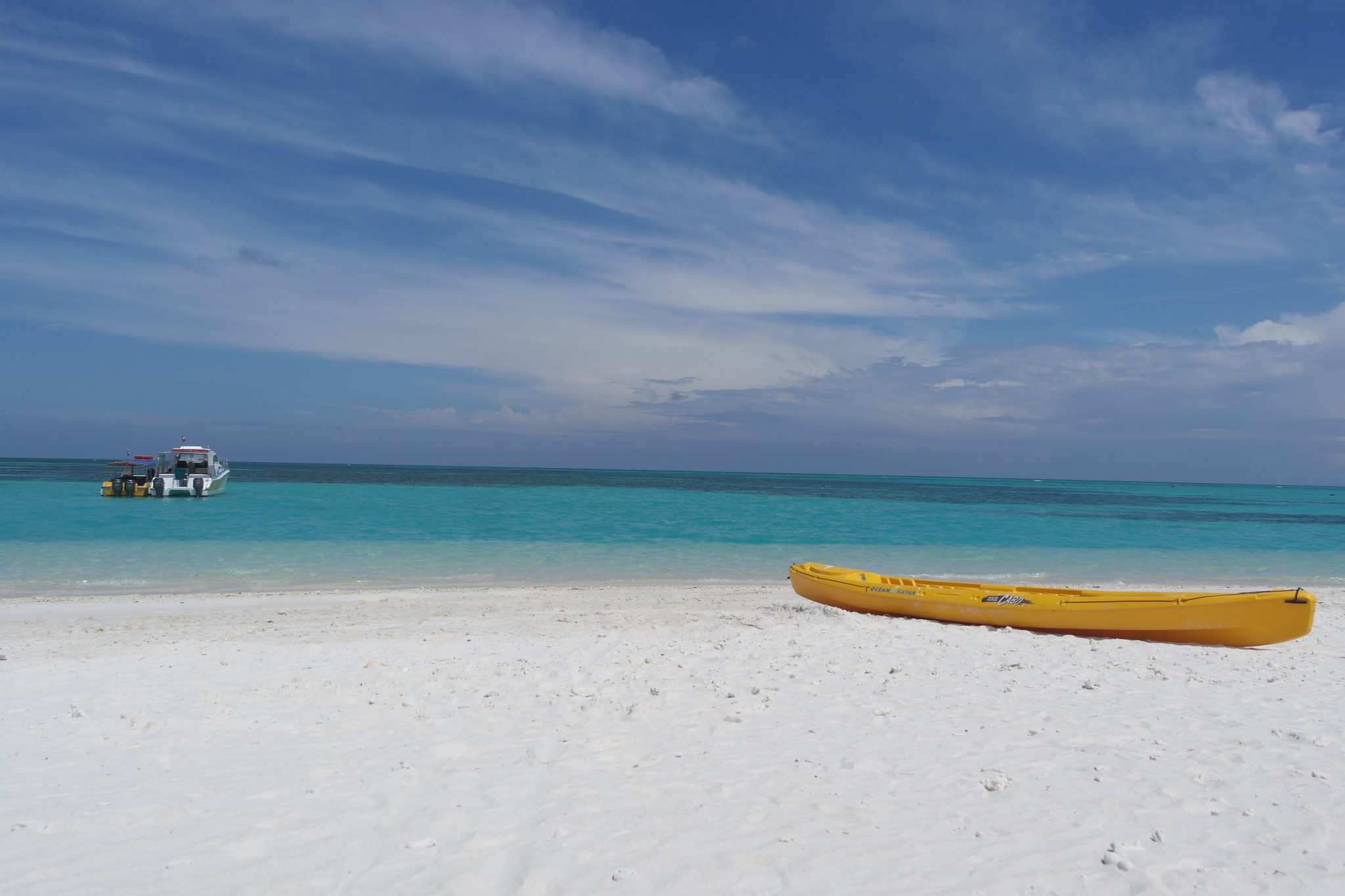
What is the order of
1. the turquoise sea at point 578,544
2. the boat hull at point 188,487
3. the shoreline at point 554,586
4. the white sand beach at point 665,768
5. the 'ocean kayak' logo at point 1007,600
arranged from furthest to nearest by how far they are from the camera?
the boat hull at point 188,487 → the turquoise sea at point 578,544 → the shoreline at point 554,586 → the 'ocean kayak' logo at point 1007,600 → the white sand beach at point 665,768

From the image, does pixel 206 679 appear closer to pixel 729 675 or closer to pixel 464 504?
pixel 729 675

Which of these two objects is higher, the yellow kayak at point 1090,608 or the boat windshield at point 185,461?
the boat windshield at point 185,461

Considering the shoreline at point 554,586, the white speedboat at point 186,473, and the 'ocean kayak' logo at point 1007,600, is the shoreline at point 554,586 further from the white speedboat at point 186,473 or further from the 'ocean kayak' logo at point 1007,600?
the white speedboat at point 186,473

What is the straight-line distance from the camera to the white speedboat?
41.0 metres

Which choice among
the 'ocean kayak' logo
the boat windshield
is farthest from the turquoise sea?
the 'ocean kayak' logo

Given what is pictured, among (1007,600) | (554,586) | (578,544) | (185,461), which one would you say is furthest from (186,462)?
(1007,600)

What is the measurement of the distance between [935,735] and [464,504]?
4300cm

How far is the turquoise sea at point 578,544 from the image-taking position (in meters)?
17.9

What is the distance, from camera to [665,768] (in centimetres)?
521

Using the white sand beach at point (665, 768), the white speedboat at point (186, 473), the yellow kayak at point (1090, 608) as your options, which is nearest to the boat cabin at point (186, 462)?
the white speedboat at point (186, 473)

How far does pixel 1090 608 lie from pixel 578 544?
54.5 feet

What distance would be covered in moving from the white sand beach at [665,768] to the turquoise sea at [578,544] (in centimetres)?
867

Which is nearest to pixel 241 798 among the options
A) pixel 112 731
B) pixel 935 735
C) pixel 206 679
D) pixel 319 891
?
pixel 319 891

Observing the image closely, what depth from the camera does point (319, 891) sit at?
3.63 metres
